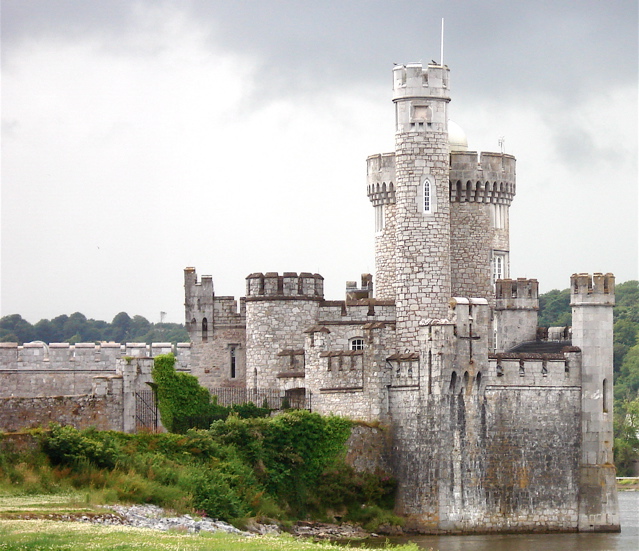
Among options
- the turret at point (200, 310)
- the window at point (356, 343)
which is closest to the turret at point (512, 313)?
the window at point (356, 343)

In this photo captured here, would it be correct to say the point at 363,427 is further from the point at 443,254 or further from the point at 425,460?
the point at 443,254

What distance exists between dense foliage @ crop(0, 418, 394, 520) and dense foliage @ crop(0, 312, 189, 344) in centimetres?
7315

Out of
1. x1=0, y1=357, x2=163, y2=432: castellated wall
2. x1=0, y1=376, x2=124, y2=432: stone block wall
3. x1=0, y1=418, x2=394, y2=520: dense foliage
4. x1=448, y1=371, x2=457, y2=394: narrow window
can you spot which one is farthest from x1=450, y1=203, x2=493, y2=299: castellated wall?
x1=0, y1=376, x2=124, y2=432: stone block wall

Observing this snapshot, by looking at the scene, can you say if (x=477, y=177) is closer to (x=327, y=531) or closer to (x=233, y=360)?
(x=233, y=360)

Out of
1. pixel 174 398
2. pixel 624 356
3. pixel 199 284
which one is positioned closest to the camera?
pixel 174 398

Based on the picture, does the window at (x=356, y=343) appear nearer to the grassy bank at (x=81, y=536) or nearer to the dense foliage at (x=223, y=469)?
the dense foliage at (x=223, y=469)

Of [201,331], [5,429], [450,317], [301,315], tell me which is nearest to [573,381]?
[450,317]

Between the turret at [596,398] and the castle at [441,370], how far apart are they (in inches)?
2.0

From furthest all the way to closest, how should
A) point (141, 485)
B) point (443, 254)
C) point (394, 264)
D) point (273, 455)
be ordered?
point (394, 264)
point (443, 254)
point (273, 455)
point (141, 485)

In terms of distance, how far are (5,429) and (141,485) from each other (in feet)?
34.2

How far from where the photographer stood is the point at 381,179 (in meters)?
72.9

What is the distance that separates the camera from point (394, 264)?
7156 cm

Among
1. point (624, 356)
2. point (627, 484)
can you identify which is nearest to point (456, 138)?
point (627, 484)

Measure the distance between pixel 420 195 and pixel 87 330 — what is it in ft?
305
